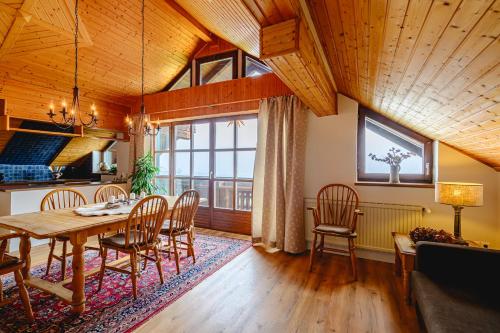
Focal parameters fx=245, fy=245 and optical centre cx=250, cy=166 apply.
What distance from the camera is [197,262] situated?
299 centimetres

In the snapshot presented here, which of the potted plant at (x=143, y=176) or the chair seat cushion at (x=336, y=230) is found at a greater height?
the potted plant at (x=143, y=176)

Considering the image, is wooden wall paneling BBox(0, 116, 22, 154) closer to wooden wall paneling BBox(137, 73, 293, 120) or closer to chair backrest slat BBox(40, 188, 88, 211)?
chair backrest slat BBox(40, 188, 88, 211)

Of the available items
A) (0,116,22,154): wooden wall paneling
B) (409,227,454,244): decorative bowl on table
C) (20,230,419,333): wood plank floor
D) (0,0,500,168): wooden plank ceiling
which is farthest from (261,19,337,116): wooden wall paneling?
(0,116,22,154): wooden wall paneling

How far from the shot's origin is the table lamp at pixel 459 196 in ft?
7.59

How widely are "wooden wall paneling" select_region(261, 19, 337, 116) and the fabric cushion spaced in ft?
5.53

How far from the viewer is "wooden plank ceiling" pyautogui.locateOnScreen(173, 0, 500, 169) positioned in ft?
3.36

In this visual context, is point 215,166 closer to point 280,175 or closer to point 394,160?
point 280,175

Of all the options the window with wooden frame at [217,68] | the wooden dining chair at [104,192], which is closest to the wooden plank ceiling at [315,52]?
the window with wooden frame at [217,68]

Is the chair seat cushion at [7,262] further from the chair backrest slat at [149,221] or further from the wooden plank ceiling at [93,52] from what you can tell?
the wooden plank ceiling at [93,52]

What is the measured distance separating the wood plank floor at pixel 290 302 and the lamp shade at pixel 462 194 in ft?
3.29

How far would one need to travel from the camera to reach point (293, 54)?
1.52m

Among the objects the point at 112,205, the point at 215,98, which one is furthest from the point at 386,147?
the point at 112,205

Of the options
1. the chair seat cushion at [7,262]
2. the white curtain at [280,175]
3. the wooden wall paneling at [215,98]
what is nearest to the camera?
the chair seat cushion at [7,262]

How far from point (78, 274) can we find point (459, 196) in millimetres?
3481
